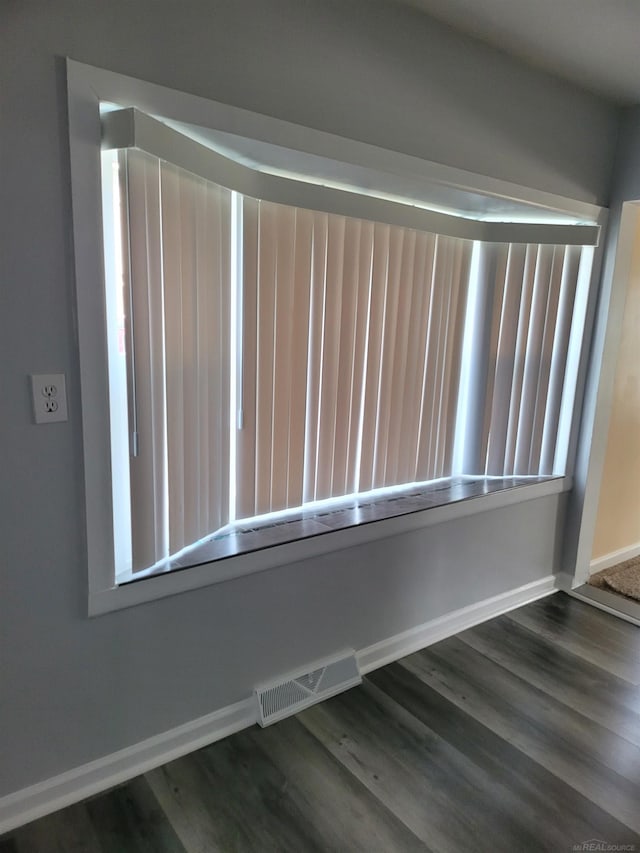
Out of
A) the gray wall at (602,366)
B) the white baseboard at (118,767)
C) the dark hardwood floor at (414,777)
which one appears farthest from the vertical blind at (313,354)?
→ the dark hardwood floor at (414,777)

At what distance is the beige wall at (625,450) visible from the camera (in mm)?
2879

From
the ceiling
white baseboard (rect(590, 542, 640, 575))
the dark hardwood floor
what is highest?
the ceiling

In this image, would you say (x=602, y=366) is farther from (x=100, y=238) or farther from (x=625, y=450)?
(x=100, y=238)

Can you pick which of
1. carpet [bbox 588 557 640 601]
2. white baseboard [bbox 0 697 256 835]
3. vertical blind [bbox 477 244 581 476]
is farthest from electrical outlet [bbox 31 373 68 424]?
carpet [bbox 588 557 640 601]

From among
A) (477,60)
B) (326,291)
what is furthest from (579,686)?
(477,60)

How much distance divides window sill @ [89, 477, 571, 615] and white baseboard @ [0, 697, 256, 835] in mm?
494

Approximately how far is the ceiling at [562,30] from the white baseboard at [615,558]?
96.0 inches

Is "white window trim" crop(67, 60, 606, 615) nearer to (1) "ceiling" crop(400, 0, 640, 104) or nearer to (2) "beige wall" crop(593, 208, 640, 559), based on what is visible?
(1) "ceiling" crop(400, 0, 640, 104)

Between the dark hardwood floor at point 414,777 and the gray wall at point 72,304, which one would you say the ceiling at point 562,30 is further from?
the dark hardwood floor at point 414,777

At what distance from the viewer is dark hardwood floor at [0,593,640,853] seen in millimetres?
1488

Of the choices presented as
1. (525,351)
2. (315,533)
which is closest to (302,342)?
(315,533)

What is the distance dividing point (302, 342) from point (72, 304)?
31.5 inches

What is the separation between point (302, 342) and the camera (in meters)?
1.93

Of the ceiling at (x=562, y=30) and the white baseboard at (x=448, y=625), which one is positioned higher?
the ceiling at (x=562, y=30)
